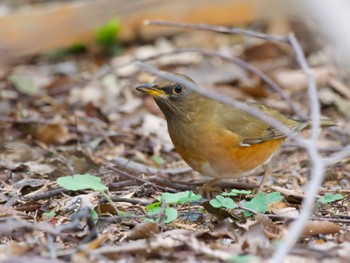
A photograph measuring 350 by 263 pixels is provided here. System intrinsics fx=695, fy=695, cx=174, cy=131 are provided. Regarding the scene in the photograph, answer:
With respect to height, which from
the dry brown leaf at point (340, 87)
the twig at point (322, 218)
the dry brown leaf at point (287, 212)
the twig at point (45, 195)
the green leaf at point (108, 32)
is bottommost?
the dry brown leaf at point (287, 212)

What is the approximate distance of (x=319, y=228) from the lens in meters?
4.40

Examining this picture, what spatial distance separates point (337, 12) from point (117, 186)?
2.45 m

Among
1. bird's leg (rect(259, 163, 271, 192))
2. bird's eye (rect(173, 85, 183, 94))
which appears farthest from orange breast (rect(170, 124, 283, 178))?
bird's eye (rect(173, 85, 183, 94))

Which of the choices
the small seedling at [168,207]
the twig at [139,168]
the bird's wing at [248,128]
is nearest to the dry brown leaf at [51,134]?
the twig at [139,168]

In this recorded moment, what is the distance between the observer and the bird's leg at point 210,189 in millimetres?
6051

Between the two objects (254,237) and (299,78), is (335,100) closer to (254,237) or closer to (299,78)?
(299,78)

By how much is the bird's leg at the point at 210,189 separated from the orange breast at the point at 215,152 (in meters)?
0.20

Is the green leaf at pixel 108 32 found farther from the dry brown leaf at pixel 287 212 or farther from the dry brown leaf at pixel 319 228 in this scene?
the dry brown leaf at pixel 319 228

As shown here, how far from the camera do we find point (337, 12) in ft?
13.8

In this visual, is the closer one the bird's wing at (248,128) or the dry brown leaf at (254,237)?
the dry brown leaf at (254,237)

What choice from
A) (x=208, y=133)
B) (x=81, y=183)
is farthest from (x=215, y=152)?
(x=81, y=183)

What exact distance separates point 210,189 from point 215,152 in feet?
1.36

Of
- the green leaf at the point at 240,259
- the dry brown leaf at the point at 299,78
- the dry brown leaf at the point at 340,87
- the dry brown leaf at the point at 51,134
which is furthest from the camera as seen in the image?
the dry brown leaf at the point at 299,78

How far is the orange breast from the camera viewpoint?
19.1 feet
